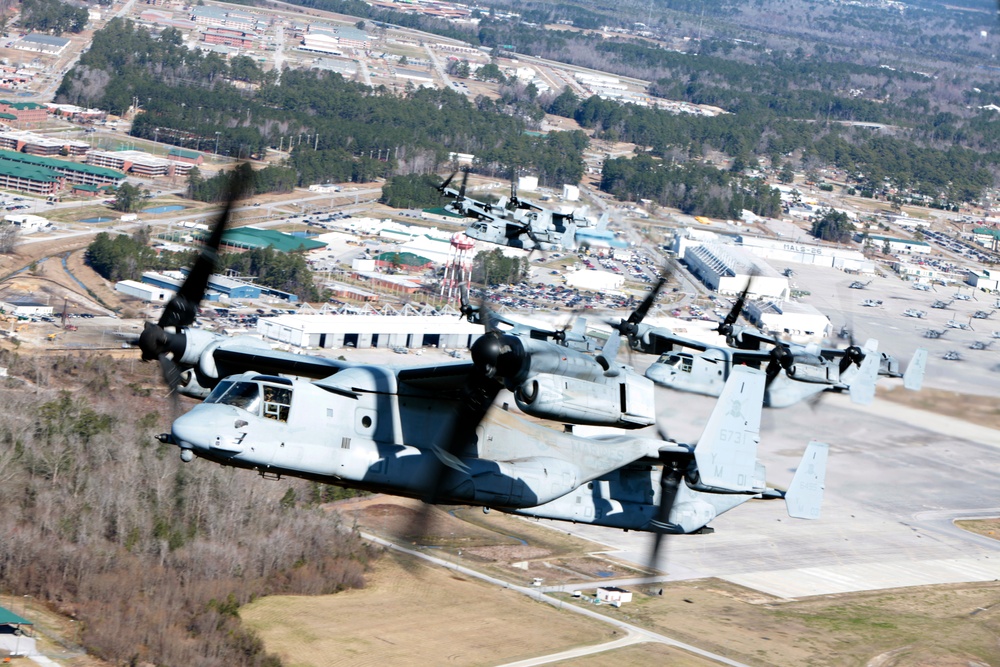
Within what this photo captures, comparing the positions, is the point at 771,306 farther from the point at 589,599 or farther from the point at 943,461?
the point at 589,599

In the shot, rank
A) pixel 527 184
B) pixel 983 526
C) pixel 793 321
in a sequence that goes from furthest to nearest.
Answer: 1. pixel 527 184
2. pixel 793 321
3. pixel 983 526

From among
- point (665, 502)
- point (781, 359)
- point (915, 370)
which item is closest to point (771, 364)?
point (781, 359)

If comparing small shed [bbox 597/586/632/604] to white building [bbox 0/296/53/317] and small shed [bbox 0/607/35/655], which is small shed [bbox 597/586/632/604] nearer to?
small shed [bbox 0/607/35/655]

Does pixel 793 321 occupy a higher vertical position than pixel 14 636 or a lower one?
higher

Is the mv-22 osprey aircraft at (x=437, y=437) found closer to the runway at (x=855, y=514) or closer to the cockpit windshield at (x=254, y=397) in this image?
the cockpit windshield at (x=254, y=397)

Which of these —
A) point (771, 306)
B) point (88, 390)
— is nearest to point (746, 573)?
point (88, 390)

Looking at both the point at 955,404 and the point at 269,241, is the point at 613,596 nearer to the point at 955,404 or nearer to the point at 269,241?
the point at 955,404

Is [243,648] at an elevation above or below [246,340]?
below
